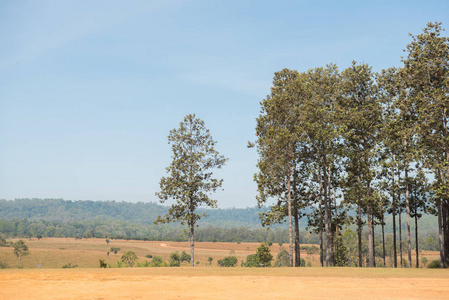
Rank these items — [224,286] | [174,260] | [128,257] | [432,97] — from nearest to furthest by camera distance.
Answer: [224,286] < [432,97] < [128,257] < [174,260]

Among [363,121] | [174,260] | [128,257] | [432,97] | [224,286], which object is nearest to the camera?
[224,286]

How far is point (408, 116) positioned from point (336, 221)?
17332 millimetres

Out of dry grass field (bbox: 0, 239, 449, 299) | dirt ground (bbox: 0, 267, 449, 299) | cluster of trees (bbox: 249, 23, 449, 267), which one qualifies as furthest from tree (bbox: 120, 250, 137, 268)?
dry grass field (bbox: 0, 239, 449, 299)

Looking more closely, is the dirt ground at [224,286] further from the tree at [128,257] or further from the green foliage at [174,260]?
the green foliage at [174,260]

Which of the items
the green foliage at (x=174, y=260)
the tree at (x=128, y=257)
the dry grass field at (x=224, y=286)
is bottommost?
the green foliage at (x=174, y=260)

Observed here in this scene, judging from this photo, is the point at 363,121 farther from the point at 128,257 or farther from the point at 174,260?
the point at 174,260

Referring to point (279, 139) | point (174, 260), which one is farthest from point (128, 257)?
point (279, 139)

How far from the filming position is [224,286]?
27062 millimetres

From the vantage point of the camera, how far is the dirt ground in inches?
908

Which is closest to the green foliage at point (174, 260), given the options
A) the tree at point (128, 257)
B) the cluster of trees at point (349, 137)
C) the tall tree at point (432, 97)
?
the tree at point (128, 257)

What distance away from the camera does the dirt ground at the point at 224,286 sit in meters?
23.1

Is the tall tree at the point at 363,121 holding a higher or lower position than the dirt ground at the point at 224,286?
higher

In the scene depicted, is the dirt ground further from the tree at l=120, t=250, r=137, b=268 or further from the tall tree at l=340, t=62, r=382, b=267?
the tree at l=120, t=250, r=137, b=268

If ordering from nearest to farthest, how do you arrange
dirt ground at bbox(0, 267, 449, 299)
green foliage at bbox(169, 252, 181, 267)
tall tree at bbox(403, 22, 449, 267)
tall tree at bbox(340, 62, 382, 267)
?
dirt ground at bbox(0, 267, 449, 299) → tall tree at bbox(403, 22, 449, 267) → tall tree at bbox(340, 62, 382, 267) → green foliage at bbox(169, 252, 181, 267)
